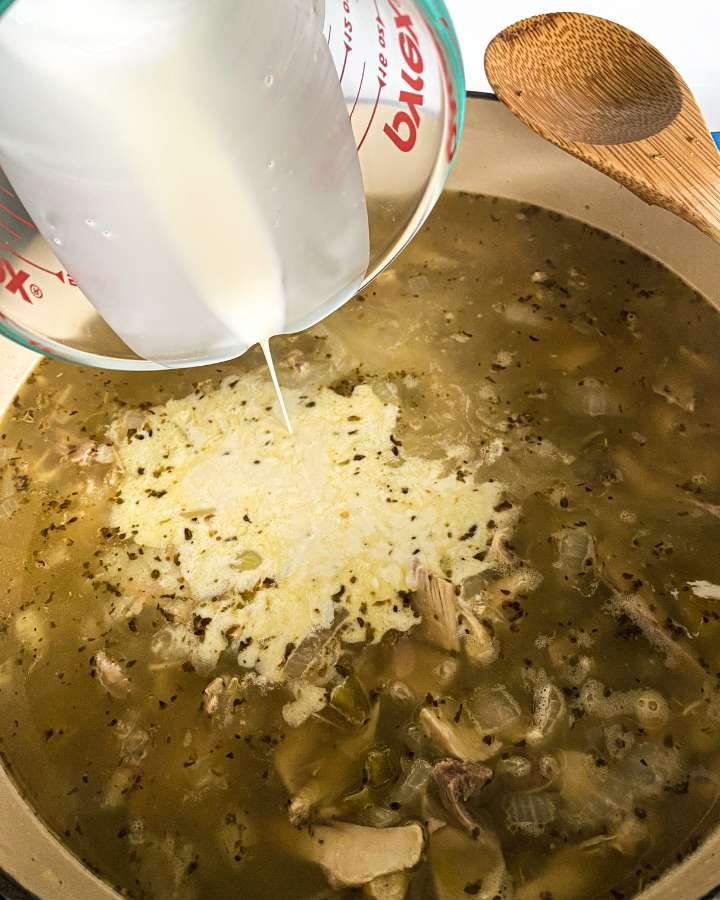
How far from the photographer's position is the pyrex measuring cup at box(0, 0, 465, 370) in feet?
3.13

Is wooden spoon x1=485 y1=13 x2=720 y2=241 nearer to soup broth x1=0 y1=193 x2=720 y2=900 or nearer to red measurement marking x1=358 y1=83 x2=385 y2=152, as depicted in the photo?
soup broth x1=0 y1=193 x2=720 y2=900

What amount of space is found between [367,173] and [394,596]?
54 centimetres

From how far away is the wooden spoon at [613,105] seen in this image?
3.84ft

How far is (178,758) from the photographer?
1.05m

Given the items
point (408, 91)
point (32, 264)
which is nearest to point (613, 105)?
point (408, 91)

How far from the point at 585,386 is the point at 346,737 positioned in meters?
0.63

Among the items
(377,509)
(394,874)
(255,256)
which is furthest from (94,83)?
(394,874)

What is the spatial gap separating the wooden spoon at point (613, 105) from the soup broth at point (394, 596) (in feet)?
0.75

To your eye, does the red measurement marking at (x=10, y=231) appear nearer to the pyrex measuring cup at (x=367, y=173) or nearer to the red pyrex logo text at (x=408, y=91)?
the pyrex measuring cup at (x=367, y=173)

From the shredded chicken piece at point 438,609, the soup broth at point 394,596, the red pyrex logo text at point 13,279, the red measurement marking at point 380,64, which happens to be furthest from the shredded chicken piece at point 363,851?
the red measurement marking at point 380,64

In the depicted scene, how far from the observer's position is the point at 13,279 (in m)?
0.99

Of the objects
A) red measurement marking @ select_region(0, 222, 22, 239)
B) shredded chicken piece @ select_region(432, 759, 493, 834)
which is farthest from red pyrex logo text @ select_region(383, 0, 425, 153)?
shredded chicken piece @ select_region(432, 759, 493, 834)

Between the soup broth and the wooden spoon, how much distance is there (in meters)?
0.23

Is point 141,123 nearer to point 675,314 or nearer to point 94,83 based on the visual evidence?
point 94,83
